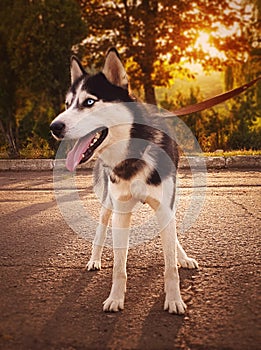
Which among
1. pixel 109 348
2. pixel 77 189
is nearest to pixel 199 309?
pixel 109 348

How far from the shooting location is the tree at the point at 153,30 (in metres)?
17.0

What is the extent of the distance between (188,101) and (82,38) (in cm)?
1267

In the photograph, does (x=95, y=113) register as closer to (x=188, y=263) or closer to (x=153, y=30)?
(x=188, y=263)

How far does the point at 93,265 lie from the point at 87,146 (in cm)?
100

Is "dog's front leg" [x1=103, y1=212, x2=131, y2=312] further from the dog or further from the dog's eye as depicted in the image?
the dog's eye

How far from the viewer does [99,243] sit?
360 centimetres

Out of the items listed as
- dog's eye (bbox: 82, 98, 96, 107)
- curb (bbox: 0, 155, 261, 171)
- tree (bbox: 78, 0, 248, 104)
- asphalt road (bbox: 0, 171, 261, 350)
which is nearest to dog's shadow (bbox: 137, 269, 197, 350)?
asphalt road (bbox: 0, 171, 261, 350)

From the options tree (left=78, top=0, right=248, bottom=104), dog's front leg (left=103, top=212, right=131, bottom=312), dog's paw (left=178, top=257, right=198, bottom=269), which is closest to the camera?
dog's front leg (left=103, top=212, right=131, bottom=312)

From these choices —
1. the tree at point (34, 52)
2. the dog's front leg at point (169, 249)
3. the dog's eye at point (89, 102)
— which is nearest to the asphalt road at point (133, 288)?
the dog's front leg at point (169, 249)

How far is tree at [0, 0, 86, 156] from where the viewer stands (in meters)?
14.7

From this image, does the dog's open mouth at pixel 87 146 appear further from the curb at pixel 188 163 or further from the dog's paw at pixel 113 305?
the curb at pixel 188 163

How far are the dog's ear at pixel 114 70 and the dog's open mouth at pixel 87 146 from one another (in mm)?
392

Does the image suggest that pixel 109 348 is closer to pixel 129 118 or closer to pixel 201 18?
pixel 129 118

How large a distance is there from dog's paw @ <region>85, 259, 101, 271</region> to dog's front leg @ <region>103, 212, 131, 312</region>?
575 mm
